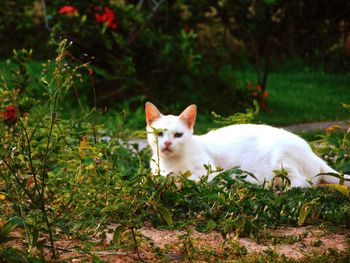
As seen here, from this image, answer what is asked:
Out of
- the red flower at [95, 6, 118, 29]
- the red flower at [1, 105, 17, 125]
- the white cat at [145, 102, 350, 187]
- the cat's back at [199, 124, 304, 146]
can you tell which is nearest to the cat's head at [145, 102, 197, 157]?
the white cat at [145, 102, 350, 187]

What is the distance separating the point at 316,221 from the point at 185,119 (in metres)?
1.66

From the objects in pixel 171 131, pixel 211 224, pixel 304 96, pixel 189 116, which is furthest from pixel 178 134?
pixel 304 96

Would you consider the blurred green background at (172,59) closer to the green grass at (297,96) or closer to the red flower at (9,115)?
the green grass at (297,96)

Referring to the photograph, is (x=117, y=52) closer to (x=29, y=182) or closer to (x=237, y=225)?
(x=29, y=182)

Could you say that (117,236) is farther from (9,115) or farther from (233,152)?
(233,152)

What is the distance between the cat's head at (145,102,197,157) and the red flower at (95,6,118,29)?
4720mm

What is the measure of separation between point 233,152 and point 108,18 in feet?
16.2

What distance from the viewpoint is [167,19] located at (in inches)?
435

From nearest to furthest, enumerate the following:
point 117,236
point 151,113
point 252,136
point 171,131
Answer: point 117,236 → point 171,131 → point 151,113 → point 252,136

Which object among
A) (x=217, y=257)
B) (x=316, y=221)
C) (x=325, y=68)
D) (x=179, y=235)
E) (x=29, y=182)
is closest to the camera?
(x=217, y=257)

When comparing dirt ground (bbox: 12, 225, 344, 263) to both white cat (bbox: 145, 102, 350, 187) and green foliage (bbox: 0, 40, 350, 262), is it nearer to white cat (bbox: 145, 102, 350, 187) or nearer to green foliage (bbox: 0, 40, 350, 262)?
green foliage (bbox: 0, 40, 350, 262)

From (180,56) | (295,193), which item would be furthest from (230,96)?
(295,193)

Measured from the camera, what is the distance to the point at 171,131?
5574 mm

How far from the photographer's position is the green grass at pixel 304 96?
1012cm
